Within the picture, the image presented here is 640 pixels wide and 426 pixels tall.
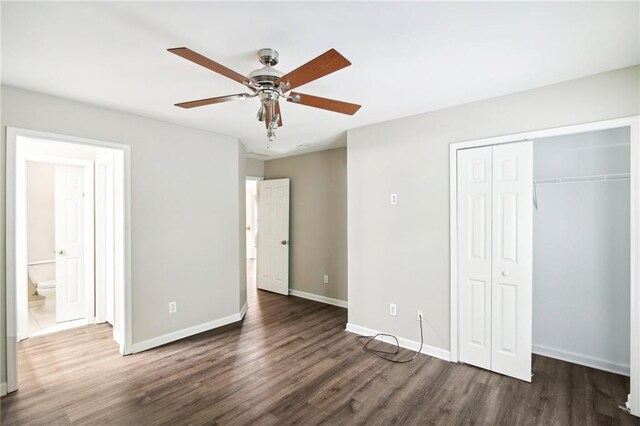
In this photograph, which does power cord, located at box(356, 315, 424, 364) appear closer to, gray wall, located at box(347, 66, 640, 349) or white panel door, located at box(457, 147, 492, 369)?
gray wall, located at box(347, 66, 640, 349)

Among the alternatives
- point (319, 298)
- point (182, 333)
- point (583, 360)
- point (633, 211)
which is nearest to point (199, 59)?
point (633, 211)

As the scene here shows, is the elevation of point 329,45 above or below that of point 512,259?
above

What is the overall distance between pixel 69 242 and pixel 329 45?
4.29 meters

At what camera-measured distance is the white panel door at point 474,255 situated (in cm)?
284

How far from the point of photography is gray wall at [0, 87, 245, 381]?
2.89 meters

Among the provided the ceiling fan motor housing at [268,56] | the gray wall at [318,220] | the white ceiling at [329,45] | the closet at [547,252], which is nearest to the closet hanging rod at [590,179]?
the closet at [547,252]

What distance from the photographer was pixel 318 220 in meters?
5.20

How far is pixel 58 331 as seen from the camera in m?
3.76

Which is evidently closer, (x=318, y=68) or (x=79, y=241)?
(x=318, y=68)

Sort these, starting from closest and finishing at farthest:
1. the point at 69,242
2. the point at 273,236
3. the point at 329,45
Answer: the point at 329,45
the point at 69,242
the point at 273,236

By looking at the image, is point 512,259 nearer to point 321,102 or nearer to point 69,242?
point 321,102

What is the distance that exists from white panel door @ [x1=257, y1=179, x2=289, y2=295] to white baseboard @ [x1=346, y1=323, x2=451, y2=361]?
2.02 metres

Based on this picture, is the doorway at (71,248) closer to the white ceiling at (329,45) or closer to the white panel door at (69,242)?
the white panel door at (69,242)

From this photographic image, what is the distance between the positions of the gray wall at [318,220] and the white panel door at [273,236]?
0.47 ft
